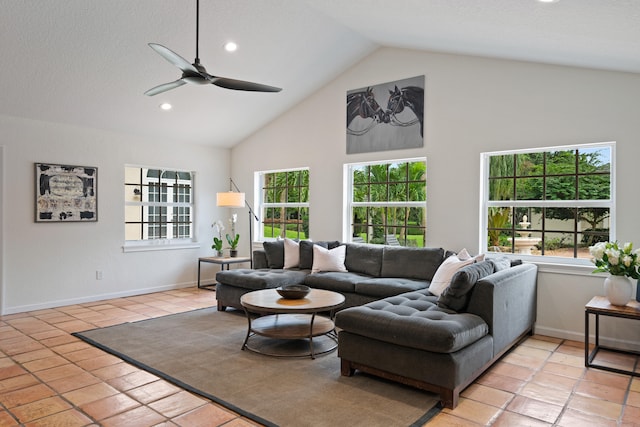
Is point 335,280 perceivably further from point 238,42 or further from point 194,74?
point 238,42

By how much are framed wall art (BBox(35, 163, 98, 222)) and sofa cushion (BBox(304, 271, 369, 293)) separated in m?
3.17

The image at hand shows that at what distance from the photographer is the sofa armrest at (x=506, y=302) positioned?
3.16 m

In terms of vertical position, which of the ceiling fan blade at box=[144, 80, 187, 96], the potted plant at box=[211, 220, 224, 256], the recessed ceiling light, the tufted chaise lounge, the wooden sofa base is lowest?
the wooden sofa base

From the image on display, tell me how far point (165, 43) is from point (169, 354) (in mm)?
3106

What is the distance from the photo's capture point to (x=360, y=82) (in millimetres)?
5727

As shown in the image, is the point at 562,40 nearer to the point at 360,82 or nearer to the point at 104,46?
the point at 360,82

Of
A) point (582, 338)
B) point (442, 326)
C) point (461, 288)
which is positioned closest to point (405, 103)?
point (461, 288)

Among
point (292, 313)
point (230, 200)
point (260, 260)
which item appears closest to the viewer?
point (292, 313)

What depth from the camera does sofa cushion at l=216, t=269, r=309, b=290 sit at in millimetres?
4840

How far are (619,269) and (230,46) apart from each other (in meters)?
4.34

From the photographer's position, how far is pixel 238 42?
4.70 metres

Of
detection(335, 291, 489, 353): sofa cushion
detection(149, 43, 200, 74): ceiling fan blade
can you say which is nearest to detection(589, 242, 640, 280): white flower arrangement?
detection(335, 291, 489, 353): sofa cushion

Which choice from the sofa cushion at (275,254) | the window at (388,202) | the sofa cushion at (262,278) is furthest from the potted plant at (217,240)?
the window at (388,202)

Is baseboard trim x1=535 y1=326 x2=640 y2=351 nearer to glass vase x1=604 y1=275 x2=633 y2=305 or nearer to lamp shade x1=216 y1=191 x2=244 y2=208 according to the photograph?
glass vase x1=604 y1=275 x2=633 y2=305
